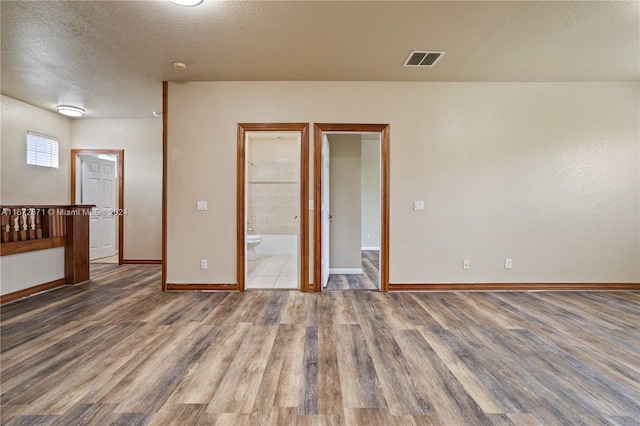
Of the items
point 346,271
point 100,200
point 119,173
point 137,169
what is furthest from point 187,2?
point 100,200

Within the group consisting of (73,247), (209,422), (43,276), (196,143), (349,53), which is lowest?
(209,422)

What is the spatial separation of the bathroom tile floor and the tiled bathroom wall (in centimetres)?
77

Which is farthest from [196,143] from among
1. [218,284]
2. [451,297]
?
[451,297]

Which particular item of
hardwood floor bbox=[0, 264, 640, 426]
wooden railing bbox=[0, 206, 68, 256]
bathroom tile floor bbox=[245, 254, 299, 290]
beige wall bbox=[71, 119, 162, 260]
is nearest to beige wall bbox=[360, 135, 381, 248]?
bathroom tile floor bbox=[245, 254, 299, 290]

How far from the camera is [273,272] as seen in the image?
455 centimetres

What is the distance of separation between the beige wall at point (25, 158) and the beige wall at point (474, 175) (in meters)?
2.94

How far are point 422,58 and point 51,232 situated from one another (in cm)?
502

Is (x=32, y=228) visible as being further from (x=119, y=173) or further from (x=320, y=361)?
(x=320, y=361)

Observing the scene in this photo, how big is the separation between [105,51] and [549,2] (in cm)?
404

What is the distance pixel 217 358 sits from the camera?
1976 millimetres

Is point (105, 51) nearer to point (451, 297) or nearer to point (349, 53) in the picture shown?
point (349, 53)

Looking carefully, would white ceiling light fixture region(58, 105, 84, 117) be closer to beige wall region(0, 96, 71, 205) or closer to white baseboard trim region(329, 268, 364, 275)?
beige wall region(0, 96, 71, 205)

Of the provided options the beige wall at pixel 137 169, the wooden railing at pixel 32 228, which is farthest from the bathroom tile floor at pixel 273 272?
the wooden railing at pixel 32 228

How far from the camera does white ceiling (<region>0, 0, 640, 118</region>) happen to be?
2.22 metres
